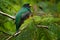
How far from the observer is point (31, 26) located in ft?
7.30

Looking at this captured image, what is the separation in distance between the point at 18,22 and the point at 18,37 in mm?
848

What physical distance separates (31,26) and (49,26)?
0.20 meters

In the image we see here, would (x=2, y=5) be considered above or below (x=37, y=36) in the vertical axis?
above

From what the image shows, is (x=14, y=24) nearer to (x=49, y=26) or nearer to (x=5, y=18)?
(x=5, y=18)

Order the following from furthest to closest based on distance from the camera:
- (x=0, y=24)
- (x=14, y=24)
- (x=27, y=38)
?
(x=14, y=24) < (x=0, y=24) < (x=27, y=38)

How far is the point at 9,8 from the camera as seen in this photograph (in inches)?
106

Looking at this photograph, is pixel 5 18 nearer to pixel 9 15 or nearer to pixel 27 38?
pixel 9 15

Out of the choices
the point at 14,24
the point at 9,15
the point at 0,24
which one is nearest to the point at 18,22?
the point at 14,24

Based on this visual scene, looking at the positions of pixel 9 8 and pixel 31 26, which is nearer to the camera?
pixel 31 26

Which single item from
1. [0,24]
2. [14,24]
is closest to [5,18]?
[0,24]

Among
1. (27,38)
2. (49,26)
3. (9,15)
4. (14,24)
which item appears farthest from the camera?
(14,24)

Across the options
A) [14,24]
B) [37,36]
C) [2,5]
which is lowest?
[14,24]

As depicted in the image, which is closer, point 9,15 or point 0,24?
point 0,24

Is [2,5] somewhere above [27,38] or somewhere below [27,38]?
above
